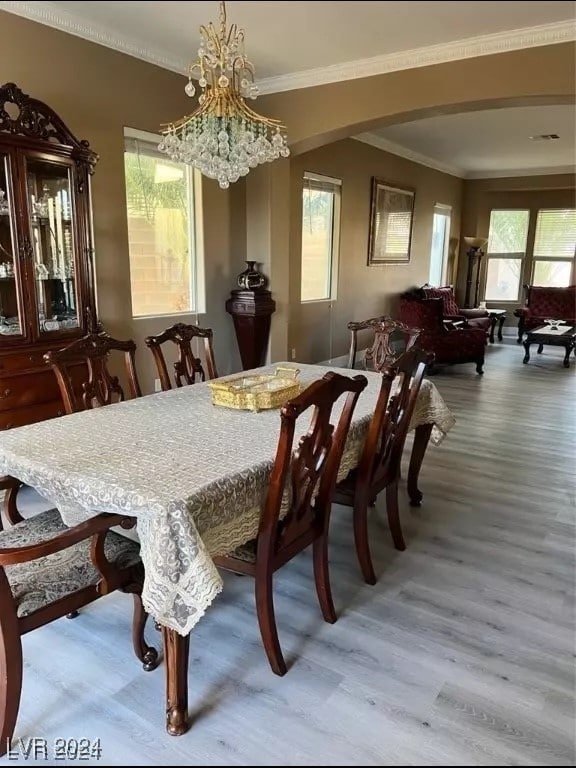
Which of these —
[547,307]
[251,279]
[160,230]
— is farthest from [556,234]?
[160,230]

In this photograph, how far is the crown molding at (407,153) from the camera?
21.3 ft

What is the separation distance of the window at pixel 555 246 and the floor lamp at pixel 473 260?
95 centimetres

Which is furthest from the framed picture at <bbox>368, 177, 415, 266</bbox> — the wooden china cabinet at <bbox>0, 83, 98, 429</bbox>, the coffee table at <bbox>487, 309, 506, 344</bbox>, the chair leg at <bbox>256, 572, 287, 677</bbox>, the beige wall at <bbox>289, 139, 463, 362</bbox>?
the chair leg at <bbox>256, 572, 287, 677</bbox>

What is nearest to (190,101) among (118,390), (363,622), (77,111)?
(77,111)

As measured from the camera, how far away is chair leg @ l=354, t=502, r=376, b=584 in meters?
2.29

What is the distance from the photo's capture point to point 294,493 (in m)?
1.78

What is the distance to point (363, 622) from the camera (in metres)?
2.09

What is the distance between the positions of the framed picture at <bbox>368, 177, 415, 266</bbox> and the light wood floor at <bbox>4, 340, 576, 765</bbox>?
189 inches

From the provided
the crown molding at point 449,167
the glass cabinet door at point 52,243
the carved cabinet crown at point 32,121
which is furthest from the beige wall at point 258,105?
the crown molding at point 449,167

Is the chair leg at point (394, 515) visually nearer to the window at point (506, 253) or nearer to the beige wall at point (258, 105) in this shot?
the beige wall at point (258, 105)

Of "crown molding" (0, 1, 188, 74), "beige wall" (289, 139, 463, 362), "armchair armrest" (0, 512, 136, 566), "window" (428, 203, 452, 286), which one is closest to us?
"armchair armrest" (0, 512, 136, 566)

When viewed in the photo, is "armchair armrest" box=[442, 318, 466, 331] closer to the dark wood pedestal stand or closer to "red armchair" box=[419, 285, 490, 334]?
"red armchair" box=[419, 285, 490, 334]

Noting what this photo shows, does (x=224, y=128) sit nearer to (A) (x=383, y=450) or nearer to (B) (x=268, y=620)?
(A) (x=383, y=450)

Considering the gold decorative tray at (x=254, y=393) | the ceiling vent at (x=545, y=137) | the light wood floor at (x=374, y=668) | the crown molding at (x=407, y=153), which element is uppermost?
the ceiling vent at (x=545, y=137)
